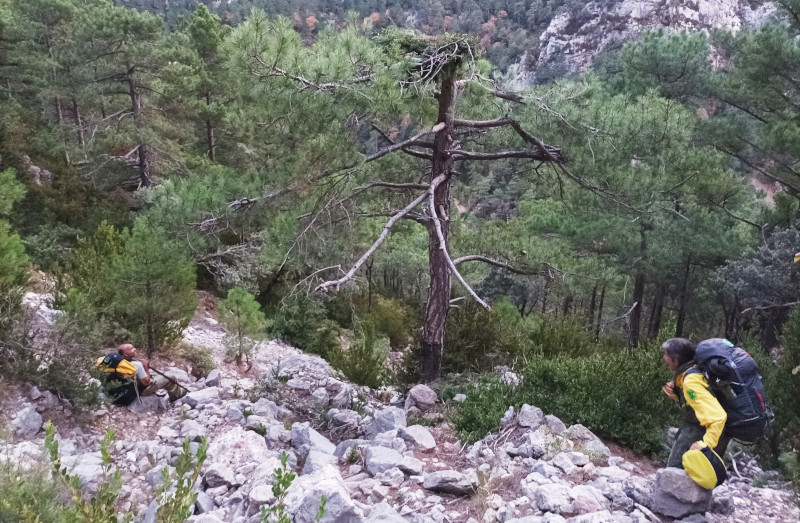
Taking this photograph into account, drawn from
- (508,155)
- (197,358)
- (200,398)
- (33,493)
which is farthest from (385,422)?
(197,358)

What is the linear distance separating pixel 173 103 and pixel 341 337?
862 centimetres

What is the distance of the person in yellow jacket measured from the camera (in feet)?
10.1

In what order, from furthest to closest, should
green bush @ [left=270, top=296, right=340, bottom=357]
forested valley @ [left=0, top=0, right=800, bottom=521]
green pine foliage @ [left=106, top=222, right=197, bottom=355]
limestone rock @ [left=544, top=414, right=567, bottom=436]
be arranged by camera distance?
green bush @ [left=270, top=296, right=340, bottom=357]
green pine foliage @ [left=106, top=222, right=197, bottom=355]
forested valley @ [left=0, top=0, right=800, bottom=521]
limestone rock @ [left=544, top=414, right=567, bottom=436]

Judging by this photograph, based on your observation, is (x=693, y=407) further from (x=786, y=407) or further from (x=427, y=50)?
(x=427, y=50)

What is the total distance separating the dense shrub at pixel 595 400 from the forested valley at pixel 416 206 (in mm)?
24

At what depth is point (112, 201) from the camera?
48.3 feet

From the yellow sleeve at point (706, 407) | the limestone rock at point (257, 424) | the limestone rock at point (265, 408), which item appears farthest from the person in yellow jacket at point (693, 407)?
the limestone rock at point (265, 408)

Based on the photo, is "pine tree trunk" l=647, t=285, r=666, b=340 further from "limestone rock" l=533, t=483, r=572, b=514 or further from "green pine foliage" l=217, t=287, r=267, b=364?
"limestone rock" l=533, t=483, r=572, b=514

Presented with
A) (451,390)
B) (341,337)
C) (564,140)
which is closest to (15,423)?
(451,390)

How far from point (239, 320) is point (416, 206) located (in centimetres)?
345

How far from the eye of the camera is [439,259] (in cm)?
648

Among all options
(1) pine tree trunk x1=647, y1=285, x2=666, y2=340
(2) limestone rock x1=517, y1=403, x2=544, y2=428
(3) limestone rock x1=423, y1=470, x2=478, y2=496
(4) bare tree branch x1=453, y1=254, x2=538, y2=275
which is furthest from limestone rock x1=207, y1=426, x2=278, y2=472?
(1) pine tree trunk x1=647, y1=285, x2=666, y2=340

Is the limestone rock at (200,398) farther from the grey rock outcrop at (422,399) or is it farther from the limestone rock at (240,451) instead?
the grey rock outcrop at (422,399)

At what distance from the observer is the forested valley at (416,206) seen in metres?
5.22
